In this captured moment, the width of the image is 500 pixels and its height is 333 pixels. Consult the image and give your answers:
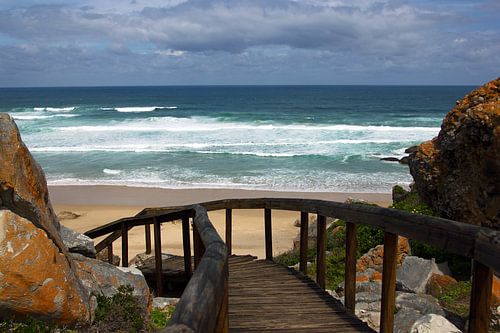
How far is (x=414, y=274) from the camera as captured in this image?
746 centimetres

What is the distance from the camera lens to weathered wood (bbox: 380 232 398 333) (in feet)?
12.3

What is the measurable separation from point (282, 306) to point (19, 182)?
2.52 meters

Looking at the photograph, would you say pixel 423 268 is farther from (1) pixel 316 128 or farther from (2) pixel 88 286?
(1) pixel 316 128

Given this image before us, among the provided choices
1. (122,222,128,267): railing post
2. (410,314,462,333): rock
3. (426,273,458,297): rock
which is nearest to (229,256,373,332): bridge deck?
(410,314,462,333): rock

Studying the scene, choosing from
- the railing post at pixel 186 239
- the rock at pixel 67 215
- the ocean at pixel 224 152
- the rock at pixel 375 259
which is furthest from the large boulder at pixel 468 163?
the ocean at pixel 224 152

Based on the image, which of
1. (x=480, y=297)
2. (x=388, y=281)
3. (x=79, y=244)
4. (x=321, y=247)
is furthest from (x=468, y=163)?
(x=480, y=297)

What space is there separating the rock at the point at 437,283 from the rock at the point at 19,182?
5.01 m

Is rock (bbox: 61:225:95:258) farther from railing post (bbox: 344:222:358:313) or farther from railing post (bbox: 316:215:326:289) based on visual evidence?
railing post (bbox: 344:222:358:313)

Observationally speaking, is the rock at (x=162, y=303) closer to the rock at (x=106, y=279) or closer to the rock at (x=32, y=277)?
the rock at (x=106, y=279)

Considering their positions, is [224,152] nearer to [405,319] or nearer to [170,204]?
[170,204]

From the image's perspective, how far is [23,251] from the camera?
13.6 feet

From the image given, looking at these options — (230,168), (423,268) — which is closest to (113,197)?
(230,168)

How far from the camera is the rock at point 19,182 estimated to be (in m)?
4.25

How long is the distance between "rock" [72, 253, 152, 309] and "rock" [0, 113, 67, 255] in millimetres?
691
